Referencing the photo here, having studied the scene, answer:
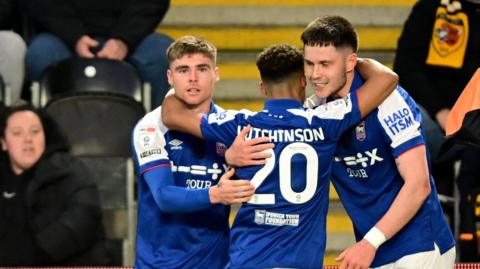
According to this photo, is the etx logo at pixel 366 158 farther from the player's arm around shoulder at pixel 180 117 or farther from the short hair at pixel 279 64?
the player's arm around shoulder at pixel 180 117

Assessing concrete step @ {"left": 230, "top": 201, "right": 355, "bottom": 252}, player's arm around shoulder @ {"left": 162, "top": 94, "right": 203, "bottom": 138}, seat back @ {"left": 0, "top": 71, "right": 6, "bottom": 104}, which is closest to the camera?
player's arm around shoulder @ {"left": 162, "top": 94, "right": 203, "bottom": 138}

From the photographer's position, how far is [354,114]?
13.8 feet

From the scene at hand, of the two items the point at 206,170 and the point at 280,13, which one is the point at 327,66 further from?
the point at 280,13

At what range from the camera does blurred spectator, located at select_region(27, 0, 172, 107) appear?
23.2ft

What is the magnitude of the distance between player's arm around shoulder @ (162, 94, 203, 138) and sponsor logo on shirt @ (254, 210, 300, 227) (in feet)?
1.35

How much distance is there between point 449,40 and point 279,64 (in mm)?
3028

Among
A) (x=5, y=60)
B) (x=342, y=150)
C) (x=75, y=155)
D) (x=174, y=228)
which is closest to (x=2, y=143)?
(x=75, y=155)

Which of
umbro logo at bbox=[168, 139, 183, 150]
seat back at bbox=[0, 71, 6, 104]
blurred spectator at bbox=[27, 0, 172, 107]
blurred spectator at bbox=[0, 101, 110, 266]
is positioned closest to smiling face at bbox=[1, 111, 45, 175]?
blurred spectator at bbox=[0, 101, 110, 266]

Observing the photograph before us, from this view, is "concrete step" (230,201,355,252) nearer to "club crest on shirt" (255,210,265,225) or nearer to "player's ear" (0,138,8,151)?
"player's ear" (0,138,8,151)

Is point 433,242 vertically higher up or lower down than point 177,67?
lower down

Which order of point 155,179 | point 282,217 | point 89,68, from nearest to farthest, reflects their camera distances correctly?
point 282,217 → point 155,179 → point 89,68

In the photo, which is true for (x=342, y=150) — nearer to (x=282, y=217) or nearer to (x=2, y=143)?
(x=282, y=217)

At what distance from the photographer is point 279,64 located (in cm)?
423

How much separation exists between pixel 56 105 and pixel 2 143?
48cm
